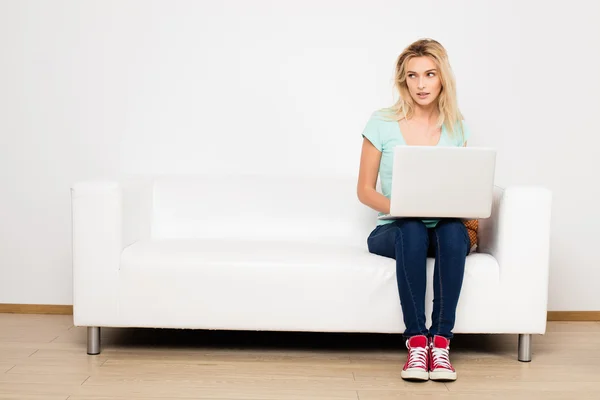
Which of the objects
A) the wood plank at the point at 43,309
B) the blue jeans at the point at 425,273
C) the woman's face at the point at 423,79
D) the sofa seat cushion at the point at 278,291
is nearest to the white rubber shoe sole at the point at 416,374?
the blue jeans at the point at 425,273

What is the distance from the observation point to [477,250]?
9.58 ft

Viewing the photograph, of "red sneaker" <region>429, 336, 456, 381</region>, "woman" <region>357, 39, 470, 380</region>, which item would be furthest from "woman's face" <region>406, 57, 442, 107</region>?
"red sneaker" <region>429, 336, 456, 381</region>

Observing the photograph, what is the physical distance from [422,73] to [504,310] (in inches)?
33.5

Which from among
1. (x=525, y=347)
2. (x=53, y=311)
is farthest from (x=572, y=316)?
(x=53, y=311)

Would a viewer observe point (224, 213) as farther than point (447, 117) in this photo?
Yes

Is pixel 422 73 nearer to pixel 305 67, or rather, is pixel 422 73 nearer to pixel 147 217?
pixel 305 67

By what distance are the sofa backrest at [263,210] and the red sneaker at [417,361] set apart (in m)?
0.71

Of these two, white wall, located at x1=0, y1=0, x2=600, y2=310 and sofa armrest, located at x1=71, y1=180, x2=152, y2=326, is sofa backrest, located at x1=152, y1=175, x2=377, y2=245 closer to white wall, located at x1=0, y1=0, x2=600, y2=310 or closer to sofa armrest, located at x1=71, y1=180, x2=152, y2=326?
white wall, located at x1=0, y1=0, x2=600, y2=310

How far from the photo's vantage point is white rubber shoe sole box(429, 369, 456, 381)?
7.81 ft

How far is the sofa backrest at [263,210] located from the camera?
3100mm

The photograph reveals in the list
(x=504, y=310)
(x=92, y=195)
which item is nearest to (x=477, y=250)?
(x=504, y=310)

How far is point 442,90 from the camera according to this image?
110 inches

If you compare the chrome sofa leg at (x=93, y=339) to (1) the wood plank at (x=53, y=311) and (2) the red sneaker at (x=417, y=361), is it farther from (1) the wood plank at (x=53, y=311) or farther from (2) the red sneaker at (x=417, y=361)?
(2) the red sneaker at (x=417, y=361)

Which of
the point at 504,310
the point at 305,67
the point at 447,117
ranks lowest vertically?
the point at 504,310
